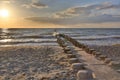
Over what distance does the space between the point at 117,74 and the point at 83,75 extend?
1.49m

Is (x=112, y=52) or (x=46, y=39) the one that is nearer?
(x=112, y=52)

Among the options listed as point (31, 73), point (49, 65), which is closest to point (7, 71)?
point (31, 73)

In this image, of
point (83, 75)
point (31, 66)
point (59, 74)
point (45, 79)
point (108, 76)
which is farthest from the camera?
point (31, 66)

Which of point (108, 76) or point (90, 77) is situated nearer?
point (90, 77)

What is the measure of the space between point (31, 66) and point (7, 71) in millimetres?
1293

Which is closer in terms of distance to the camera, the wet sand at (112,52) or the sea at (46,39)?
the wet sand at (112,52)

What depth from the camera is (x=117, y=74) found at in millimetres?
7691

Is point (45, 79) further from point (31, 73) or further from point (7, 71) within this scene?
point (7, 71)

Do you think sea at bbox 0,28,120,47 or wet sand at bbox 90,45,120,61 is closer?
wet sand at bbox 90,45,120,61

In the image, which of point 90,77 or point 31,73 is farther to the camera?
point 31,73

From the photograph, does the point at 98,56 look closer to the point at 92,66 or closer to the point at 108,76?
the point at 92,66

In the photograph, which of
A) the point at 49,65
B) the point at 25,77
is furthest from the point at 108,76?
the point at 49,65

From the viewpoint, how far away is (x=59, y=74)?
9000mm

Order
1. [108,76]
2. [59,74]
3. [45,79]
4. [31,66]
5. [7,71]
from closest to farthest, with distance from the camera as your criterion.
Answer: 1. [108,76]
2. [45,79]
3. [59,74]
4. [7,71]
5. [31,66]
